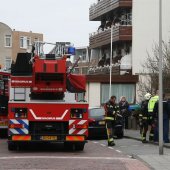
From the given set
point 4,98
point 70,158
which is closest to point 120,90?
point 4,98

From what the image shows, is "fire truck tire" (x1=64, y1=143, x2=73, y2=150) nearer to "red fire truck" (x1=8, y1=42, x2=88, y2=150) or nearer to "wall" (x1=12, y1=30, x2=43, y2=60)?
"red fire truck" (x1=8, y1=42, x2=88, y2=150)

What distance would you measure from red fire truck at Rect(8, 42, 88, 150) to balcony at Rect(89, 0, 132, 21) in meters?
32.7

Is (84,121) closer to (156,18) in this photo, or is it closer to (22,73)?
(22,73)

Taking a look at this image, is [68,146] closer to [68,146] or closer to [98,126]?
[68,146]

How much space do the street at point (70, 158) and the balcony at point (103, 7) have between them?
31056 millimetres

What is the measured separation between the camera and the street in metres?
15.8

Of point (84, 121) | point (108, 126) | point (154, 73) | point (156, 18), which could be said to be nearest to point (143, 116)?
point (108, 126)

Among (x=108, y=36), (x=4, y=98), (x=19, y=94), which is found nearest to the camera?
(x=19, y=94)

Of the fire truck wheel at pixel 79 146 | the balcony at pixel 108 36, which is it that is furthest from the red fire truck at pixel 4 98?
the balcony at pixel 108 36

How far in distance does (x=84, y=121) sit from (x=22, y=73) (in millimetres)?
2639

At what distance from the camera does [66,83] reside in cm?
2055

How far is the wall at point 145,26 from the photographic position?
50.7 metres

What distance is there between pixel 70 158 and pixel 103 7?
1626 inches

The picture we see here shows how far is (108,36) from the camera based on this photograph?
180 feet
